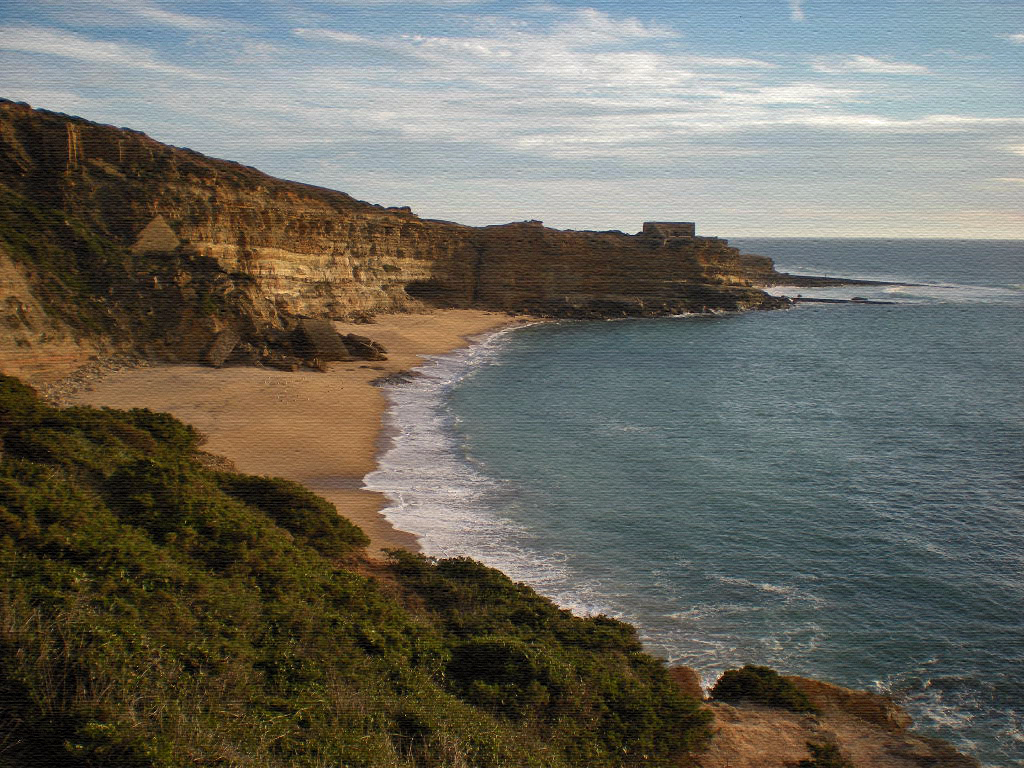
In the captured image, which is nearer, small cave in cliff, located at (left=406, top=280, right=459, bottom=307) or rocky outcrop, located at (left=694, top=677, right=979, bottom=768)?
rocky outcrop, located at (left=694, top=677, right=979, bottom=768)

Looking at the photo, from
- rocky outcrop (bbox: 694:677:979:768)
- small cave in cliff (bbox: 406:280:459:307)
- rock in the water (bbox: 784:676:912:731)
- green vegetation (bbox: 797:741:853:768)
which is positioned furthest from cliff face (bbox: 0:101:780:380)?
green vegetation (bbox: 797:741:853:768)

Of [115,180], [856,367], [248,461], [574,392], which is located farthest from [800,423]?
[115,180]

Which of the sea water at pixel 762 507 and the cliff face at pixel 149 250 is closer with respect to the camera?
the sea water at pixel 762 507

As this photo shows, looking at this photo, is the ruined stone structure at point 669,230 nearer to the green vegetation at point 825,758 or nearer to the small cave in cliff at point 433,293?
the small cave in cliff at point 433,293

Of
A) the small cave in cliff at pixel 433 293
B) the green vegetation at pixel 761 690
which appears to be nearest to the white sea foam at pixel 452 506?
the green vegetation at pixel 761 690

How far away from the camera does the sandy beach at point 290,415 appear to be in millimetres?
16906

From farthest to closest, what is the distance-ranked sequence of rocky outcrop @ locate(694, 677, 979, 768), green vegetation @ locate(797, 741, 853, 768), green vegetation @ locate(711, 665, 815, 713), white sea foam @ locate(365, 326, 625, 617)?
white sea foam @ locate(365, 326, 625, 617) → green vegetation @ locate(711, 665, 815, 713) → rocky outcrop @ locate(694, 677, 979, 768) → green vegetation @ locate(797, 741, 853, 768)

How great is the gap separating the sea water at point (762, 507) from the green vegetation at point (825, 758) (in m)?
2.05

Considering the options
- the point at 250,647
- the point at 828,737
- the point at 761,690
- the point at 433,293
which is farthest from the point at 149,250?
the point at 828,737

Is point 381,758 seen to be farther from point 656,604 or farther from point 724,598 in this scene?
point 724,598

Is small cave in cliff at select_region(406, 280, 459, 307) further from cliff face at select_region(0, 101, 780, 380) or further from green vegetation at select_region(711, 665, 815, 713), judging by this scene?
green vegetation at select_region(711, 665, 815, 713)

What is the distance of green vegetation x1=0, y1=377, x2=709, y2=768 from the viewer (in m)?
5.13

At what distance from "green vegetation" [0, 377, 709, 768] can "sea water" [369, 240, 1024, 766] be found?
2.68m

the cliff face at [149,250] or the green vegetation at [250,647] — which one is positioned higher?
the cliff face at [149,250]
